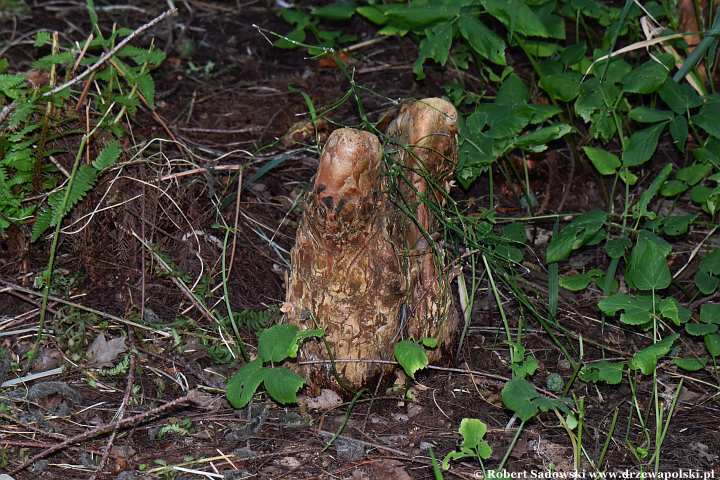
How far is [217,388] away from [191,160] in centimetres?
107

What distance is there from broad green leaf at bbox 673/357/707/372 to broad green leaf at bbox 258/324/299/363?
50.5 inches

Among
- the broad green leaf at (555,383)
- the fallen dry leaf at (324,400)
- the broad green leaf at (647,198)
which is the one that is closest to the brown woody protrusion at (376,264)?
the fallen dry leaf at (324,400)

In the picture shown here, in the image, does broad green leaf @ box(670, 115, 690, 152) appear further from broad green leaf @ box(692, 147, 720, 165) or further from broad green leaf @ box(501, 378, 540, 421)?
broad green leaf @ box(501, 378, 540, 421)

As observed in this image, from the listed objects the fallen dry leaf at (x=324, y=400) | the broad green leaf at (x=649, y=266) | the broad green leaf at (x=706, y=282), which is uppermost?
the broad green leaf at (x=649, y=266)

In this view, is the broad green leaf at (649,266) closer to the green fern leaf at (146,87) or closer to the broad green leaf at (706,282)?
the broad green leaf at (706,282)

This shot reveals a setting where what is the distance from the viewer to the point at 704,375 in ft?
9.61

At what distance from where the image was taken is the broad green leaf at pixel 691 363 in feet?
9.14

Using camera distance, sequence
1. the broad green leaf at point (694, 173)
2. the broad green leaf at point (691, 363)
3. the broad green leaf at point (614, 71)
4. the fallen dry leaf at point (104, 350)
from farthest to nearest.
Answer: the broad green leaf at point (614, 71) → the broad green leaf at point (694, 173) → the fallen dry leaf at point (104, 350) → the broad green leaf at point (691, 363)

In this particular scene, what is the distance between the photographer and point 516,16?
3.26 metres

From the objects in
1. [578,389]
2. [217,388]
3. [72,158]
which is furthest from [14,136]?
[578,389]

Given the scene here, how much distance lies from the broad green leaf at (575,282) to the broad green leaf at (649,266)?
264 mm

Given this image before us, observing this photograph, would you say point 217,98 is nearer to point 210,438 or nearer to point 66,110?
point 66,110

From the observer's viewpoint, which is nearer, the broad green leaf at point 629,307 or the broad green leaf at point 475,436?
the broad green leaf at point 475,436

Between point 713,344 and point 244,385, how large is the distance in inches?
61.1
